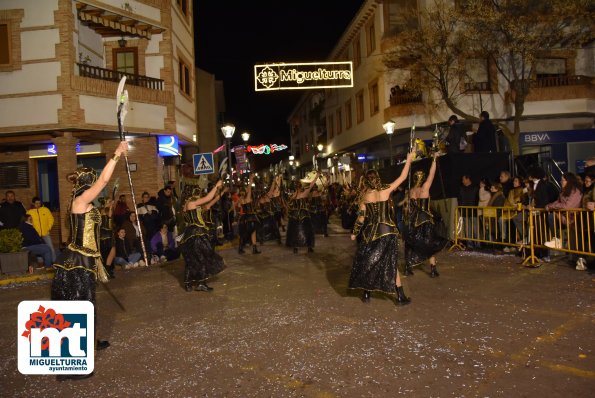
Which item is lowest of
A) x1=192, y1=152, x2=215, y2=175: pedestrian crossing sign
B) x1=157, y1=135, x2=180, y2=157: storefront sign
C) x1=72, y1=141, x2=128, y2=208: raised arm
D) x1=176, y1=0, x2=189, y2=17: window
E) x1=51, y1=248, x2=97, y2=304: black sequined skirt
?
x1=51, y1=248, x2=97, y2=304: black sequined skirt

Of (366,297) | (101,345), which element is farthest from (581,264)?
(101,345)

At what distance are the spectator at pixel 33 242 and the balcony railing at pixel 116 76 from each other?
6153 mm

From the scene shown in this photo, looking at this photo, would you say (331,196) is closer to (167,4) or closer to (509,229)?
(167,4)

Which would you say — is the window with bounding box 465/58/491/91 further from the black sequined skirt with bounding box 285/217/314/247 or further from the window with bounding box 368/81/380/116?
the black sequined skirt with bounding box 285/217/314/247

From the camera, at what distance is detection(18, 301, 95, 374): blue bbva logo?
3400mm

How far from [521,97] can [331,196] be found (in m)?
9.95

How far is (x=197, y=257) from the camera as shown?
9008 mm

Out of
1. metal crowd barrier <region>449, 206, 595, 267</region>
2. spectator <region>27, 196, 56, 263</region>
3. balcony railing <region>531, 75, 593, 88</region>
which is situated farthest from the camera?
balcony railing <region>531, 75, 593, 88</region>

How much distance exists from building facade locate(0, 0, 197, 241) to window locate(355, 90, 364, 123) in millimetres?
13737

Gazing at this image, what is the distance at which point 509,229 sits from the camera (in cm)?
1141

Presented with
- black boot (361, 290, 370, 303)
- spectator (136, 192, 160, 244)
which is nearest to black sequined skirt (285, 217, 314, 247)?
spectator (136, 192, 160, 244)

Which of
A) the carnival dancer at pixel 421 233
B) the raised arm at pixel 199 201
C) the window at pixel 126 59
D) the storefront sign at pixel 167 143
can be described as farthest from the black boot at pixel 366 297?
the window at pixel 126 59

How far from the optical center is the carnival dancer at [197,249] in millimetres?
8984

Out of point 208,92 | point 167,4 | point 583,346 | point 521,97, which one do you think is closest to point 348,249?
point 583,346
